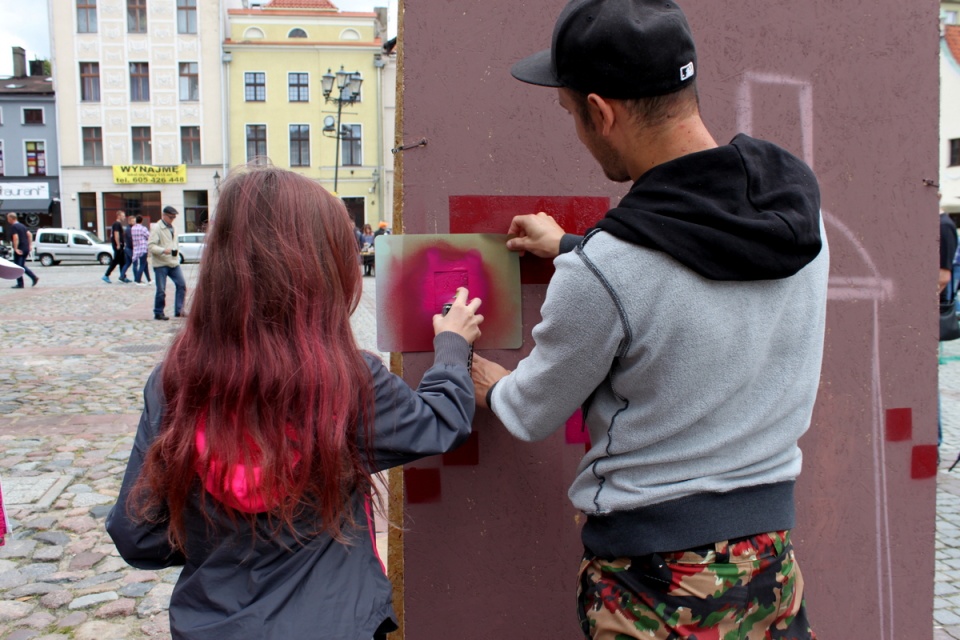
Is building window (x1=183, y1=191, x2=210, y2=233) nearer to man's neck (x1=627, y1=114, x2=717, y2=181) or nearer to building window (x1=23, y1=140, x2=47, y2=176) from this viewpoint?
building window (x1=23, y1=140, x2=47, y2=176)

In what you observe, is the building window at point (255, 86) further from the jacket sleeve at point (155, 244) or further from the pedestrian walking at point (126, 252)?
the jacket sleeve at point (155, 244)

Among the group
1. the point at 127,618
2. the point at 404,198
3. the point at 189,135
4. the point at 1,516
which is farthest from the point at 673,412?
the point at 189,135

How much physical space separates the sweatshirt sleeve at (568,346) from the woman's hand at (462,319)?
0.34m

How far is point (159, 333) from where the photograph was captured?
1002 cm

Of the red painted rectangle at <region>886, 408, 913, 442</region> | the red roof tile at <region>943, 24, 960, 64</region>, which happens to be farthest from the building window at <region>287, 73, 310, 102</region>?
the red painted rectangle at <region>886, 408, 913, 442</region>

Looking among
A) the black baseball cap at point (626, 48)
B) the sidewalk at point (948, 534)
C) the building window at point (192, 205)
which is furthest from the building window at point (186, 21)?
the black baseball cap at point (626, 48)

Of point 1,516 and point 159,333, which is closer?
point 1,516

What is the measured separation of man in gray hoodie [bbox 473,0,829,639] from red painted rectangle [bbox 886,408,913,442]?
949mm

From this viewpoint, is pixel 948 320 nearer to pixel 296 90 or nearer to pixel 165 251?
pixel 165 251

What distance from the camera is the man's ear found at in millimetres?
1248

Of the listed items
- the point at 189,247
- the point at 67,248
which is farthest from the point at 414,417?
the point at 67,248

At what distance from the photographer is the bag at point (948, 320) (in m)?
4.93

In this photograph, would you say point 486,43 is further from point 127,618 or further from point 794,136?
point 127,618

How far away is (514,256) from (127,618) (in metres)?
2.30
